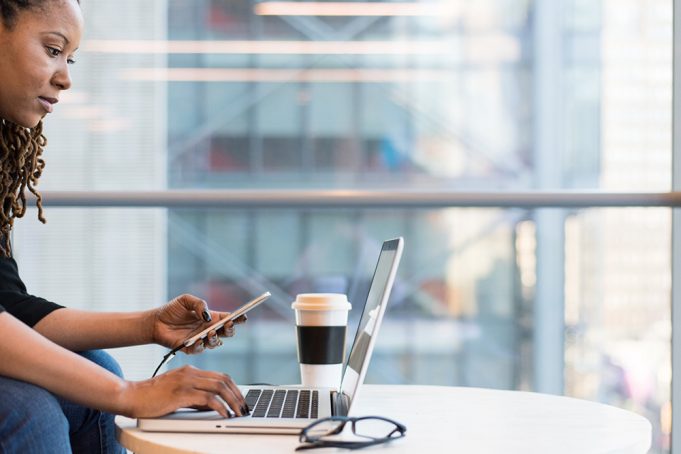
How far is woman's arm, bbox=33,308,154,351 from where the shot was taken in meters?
0.99

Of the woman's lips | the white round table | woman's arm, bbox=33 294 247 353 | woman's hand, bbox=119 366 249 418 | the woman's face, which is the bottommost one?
the white round table

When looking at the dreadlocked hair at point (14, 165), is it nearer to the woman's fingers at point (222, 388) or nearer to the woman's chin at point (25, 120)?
the woman's chin at point (25, 120)

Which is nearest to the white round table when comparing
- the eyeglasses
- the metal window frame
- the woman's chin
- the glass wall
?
the eyeglasses

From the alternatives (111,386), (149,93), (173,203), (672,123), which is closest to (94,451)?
(111,386)

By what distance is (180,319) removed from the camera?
3.16ft

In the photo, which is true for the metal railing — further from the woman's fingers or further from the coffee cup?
the woman's fingers

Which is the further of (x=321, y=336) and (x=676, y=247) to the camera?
(x=676, y=247)

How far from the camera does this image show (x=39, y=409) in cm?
73

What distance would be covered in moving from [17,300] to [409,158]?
8.64ft

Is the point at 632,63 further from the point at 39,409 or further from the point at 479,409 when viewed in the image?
the point at 39,409

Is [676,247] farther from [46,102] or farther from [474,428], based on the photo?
[46,102]

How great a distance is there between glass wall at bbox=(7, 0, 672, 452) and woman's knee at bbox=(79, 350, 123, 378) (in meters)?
2.16

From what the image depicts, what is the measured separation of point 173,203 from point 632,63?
8.46ft

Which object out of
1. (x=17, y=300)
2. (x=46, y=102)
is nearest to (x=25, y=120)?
(x=46, y=102)
